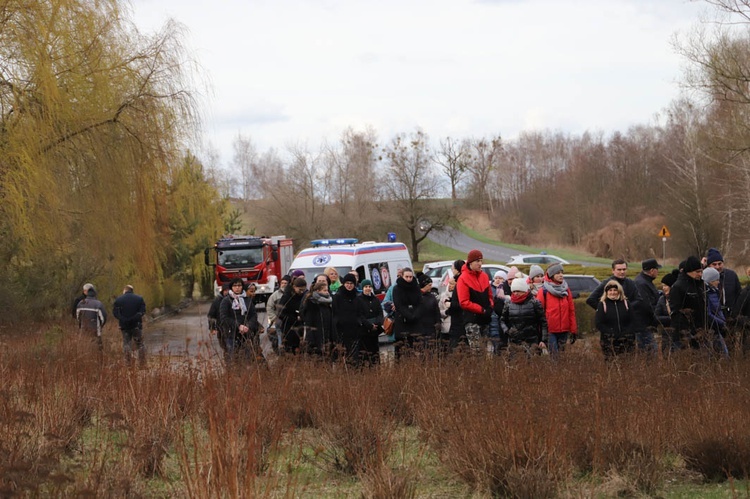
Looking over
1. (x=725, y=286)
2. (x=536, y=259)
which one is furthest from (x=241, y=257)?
(x=725, y=286)

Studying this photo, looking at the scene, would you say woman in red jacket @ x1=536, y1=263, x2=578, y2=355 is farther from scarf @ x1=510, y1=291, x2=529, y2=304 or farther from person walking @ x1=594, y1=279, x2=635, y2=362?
person walking @ x1=594, y1=279, x2=635, y2=362

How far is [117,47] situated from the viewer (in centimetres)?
2088

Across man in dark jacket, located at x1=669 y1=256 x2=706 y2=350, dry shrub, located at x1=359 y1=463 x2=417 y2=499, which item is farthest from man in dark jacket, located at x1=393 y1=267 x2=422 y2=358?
dry shrub, located at x1=359 y1=463 x2=417 y2=499

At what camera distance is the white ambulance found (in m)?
22.6

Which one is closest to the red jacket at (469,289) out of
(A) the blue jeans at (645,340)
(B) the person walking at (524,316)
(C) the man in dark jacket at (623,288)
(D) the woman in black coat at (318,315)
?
(B) the person walking at (524,316)

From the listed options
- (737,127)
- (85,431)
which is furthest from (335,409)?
(737,127)

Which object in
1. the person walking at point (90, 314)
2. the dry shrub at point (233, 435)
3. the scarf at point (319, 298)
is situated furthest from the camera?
the person walking at point (90, 314)

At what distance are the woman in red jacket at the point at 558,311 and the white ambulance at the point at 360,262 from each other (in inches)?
399

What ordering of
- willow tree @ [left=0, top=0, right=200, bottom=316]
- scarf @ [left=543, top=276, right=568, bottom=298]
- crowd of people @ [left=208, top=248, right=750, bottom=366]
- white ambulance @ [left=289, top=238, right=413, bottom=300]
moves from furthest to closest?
1. white ambulance @ [left=289, top=238, right=413, bottom=300]
2. willow tree @ [left=0, top=0, right=200, bottom=316]
3. scarf @ [left=543, top=276, right=568, bottom=298]
4. crowd of people @ [left=208, top=248, right=750, bottom=366]

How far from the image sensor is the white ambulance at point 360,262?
22.6 metres

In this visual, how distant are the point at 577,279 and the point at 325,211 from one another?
45434 mm

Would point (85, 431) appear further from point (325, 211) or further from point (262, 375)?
point (325, 211)

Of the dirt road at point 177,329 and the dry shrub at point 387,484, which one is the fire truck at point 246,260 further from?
the dry shrub at point 387,484

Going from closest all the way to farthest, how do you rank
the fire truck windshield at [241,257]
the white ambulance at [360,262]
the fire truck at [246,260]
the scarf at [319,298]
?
the scarf at [319,298] → the white ambulance at [360,262] → the fire truck at [246,260] → the fire truck windshield at [241,257]
